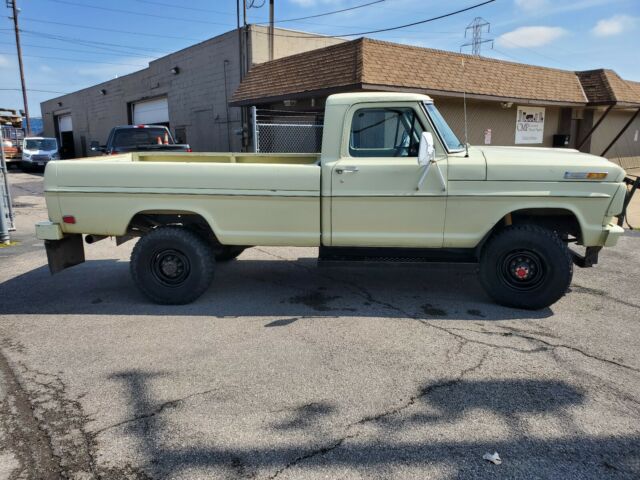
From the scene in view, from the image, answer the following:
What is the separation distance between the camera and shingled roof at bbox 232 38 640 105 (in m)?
13.1

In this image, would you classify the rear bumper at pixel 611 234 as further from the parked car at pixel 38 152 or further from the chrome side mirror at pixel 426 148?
the parked car at pixel 38 152

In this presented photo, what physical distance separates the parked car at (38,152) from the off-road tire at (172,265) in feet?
81.5

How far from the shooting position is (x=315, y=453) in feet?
9.20

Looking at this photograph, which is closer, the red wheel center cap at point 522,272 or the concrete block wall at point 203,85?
the red wheel center cap at point 522,272

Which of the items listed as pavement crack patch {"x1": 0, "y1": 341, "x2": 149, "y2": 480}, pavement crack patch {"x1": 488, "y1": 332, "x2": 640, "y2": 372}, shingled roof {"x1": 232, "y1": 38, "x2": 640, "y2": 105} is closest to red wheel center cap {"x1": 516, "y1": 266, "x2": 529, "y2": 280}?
pavement crack patch {"x1": 488, "y1": 332, "x2": 640, "y2": 372}

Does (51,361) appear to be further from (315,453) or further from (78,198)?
(315,453)

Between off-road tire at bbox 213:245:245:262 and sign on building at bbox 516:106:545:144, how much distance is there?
14.7 metres

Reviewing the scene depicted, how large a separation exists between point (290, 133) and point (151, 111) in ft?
43.3

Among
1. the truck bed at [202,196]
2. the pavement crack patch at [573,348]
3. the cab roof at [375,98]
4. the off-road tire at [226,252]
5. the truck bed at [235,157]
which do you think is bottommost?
the pavement crack patch at [573,348]

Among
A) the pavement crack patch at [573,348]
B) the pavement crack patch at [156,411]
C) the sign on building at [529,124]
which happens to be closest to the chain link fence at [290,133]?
the sign on building at [529,124]

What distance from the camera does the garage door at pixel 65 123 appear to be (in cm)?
3684

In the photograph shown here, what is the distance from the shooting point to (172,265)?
5316 millimetres

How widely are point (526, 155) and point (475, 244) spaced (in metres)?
1.06

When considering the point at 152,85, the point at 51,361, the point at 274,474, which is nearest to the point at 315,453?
the point at 274,474
